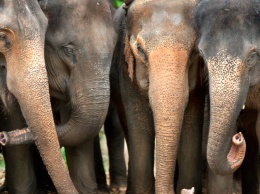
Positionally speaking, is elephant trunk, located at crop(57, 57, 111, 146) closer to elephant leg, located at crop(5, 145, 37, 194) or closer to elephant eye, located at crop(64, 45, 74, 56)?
elephant eye, located at crop(64, 45, 74, 56)

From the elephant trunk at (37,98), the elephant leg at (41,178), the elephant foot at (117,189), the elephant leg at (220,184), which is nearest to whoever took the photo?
the elephant trunk at (37,98)

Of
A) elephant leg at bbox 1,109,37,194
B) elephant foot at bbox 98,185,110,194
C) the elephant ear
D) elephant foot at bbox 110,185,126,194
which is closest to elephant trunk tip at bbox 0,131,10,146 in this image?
elephant leg at bbox 1,109,37,194

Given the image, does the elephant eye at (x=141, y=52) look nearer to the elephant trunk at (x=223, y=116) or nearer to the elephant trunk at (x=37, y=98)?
the elephant trunk at (x=223, y=116)

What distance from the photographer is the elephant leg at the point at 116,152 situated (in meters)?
8.27

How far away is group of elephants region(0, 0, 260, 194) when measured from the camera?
605 cm

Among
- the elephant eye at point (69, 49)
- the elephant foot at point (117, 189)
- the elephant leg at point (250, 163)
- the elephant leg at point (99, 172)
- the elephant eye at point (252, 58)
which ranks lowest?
the elephant foot at point (117, 189)

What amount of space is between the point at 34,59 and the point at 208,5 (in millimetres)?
1086

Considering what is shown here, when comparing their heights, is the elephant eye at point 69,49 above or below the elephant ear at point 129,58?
above

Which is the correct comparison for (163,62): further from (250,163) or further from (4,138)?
(250,163)

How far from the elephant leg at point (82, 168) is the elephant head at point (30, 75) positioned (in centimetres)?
108

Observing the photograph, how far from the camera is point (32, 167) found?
7.23m

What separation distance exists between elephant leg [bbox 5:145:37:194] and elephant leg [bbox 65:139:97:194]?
25 cm

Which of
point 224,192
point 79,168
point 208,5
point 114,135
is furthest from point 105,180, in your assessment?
point 208,5

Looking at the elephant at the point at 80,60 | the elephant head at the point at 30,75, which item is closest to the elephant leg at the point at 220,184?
the elephant at the point at 80,60
